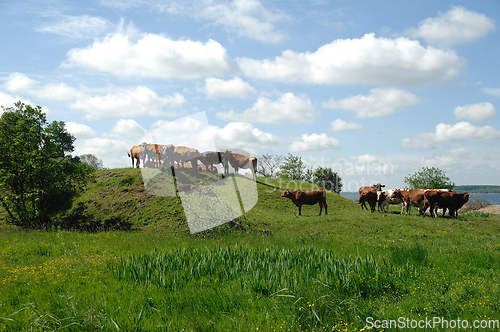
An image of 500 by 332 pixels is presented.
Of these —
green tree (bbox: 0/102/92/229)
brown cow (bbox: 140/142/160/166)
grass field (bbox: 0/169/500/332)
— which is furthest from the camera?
brown cow (bbox: 140/142/160/166)

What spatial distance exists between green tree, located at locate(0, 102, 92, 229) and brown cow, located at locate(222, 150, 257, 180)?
51.8ft

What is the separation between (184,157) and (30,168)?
11959 mm

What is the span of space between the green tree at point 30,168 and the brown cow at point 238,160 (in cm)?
1580

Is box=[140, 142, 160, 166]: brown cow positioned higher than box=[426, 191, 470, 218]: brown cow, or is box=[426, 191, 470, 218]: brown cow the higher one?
box=[140, 142, 160, 166]: brown cow

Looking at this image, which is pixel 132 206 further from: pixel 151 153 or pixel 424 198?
pixel 424 198

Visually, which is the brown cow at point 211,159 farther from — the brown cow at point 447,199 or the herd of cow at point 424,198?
the brown cow at point 447,199

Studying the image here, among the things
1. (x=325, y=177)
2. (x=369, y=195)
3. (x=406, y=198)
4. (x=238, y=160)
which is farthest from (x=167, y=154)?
(x=325, y=177)

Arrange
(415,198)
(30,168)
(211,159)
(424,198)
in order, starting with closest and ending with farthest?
(30,168) → (424,198) → (415,198) → (211,159)

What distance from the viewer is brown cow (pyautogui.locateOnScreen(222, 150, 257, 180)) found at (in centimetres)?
3331

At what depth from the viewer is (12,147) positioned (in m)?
18.2

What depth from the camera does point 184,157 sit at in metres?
27.5

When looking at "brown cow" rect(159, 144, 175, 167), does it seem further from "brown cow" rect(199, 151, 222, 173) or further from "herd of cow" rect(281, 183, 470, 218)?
"herd of cow" rect(281, 183, 470, 218)

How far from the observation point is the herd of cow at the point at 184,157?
2752 cm

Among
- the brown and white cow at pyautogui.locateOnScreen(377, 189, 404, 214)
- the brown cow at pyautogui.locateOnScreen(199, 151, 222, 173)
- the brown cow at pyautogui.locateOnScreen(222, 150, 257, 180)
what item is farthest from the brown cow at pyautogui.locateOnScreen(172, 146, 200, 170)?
the brown and white cow at pyautogui.locateOnScreen(377, 189, 404, 214)
